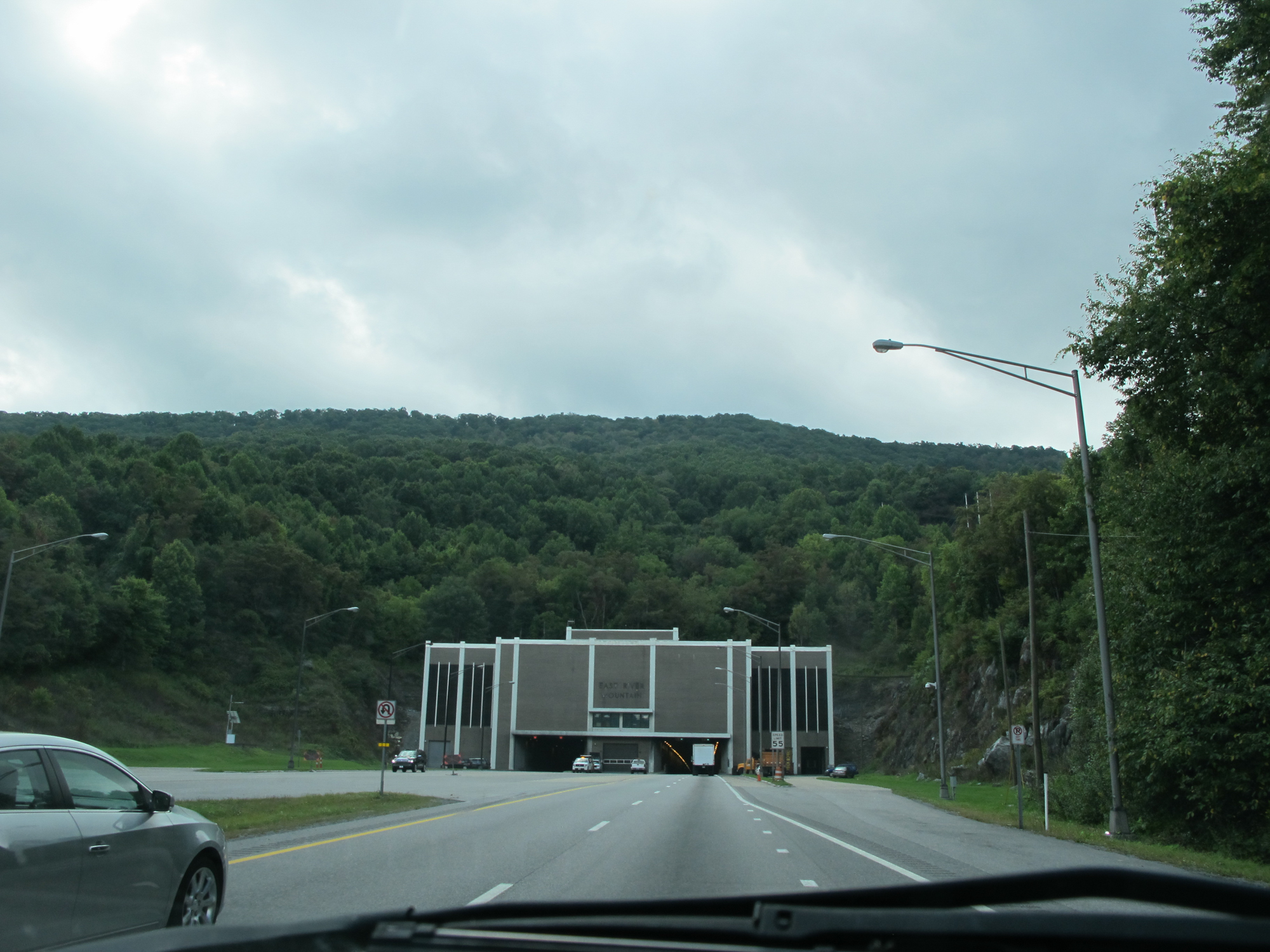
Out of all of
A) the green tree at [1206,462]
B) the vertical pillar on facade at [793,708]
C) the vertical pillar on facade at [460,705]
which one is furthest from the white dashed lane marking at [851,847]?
the vertical pillar on facade at [460,705]

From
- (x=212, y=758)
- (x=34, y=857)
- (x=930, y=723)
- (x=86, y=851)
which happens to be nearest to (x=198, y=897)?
(x=86, y=851)

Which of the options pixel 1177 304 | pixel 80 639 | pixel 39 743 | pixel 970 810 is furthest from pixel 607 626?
pixel 39 743

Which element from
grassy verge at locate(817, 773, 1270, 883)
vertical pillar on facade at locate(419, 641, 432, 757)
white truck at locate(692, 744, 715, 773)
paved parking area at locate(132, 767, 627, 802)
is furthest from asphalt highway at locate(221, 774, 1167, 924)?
vertical pillar on facade at locate(419, 641, 432, 757)

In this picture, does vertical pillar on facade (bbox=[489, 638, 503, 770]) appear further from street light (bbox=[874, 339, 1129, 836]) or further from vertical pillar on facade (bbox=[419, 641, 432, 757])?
street light (bbox=[874, 339, 1129, 836])

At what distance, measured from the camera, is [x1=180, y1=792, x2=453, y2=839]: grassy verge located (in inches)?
735

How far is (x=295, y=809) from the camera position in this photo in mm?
22906

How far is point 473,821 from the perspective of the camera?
21.6m

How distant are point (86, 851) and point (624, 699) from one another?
9484 centimetres

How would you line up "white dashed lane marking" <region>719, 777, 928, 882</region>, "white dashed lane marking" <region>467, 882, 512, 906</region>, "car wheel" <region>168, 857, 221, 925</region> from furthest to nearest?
"white dashed lane marking" <region>719, 777, 928, 882</region> → "white dashed lane marking" <region>467, 882, 512, 906</region> → "car wheel" <region>168, 857, 221, 925</region>

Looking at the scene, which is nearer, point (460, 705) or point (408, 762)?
point (408, 762)

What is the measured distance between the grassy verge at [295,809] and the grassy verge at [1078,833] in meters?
14.4

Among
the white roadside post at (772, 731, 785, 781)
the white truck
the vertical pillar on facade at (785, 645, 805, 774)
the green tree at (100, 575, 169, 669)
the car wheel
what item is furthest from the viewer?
the vertical pillar on facade at (785, 645, 805, 774)

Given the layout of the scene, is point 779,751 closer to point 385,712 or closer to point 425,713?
point 385,712

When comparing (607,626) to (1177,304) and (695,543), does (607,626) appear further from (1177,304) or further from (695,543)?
(1177,304)
